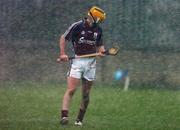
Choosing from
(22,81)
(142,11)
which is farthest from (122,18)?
(22,81)

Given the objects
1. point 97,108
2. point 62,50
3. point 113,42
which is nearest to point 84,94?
point 62,50

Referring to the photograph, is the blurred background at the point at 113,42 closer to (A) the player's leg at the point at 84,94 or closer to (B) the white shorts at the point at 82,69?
(A) the player's leg at the point at 84,94

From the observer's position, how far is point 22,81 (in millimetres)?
16938

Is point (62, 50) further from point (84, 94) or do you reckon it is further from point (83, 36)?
point (84, 94)

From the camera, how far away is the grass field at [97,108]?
439 inches

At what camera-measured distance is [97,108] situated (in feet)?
43.7

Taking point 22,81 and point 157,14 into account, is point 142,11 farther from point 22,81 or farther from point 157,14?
point 22,81

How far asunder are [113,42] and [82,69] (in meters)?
6.04

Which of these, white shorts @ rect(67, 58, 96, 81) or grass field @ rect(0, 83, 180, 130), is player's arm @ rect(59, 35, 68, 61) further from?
grass field @ rect(0, 83, 180, 130)

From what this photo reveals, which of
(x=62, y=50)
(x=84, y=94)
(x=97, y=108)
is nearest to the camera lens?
(x=62, y=50)

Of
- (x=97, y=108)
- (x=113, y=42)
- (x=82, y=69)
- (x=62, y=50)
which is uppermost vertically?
(x=62, y=50)

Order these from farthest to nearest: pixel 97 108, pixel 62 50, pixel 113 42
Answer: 1. pixel 113 42
2. pixel 97 108
3. pixel 62 50

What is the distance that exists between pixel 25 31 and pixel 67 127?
686 centimetres

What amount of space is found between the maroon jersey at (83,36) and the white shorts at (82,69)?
0.40 ft
